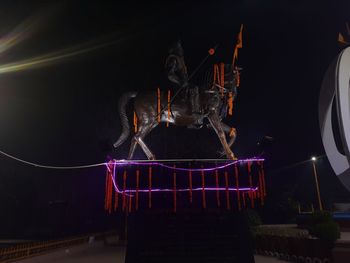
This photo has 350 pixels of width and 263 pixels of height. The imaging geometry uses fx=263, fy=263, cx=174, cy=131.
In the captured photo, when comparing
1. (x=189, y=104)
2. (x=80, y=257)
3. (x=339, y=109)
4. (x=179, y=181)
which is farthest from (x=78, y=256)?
(x=339, y=109)

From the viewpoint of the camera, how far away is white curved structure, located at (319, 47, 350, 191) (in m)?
11.9

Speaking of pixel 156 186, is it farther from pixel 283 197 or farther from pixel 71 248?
pixel 283 197

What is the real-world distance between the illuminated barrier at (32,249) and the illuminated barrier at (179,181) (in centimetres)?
650

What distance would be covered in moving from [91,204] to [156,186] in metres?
18.9

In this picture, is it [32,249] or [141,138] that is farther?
[32,249]

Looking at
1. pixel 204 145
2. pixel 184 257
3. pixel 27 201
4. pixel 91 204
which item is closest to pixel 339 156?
pixel 204 145

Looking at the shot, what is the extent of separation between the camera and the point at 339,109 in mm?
12117

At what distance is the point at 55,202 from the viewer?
27344 mm

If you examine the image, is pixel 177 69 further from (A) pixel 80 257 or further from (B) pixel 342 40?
(A) pixel 80 257

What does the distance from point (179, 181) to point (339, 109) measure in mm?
8179

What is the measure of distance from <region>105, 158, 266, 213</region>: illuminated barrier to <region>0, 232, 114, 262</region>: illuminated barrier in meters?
6.50

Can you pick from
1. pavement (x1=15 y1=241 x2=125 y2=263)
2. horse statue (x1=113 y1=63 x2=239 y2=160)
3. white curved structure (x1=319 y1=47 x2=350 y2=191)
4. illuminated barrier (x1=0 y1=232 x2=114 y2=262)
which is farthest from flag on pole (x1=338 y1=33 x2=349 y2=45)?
illuminated barrier (x1=0 y1=232 x2=114 y2=262)

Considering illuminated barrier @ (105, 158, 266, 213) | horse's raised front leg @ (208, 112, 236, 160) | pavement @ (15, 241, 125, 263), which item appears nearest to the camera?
illuminated barrier @ (105, 158, 266, 213)

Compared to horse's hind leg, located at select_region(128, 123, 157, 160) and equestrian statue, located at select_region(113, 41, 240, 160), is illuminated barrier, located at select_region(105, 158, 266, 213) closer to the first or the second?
horse's hind leg, located at select_region(128, 123, 157, 160)
